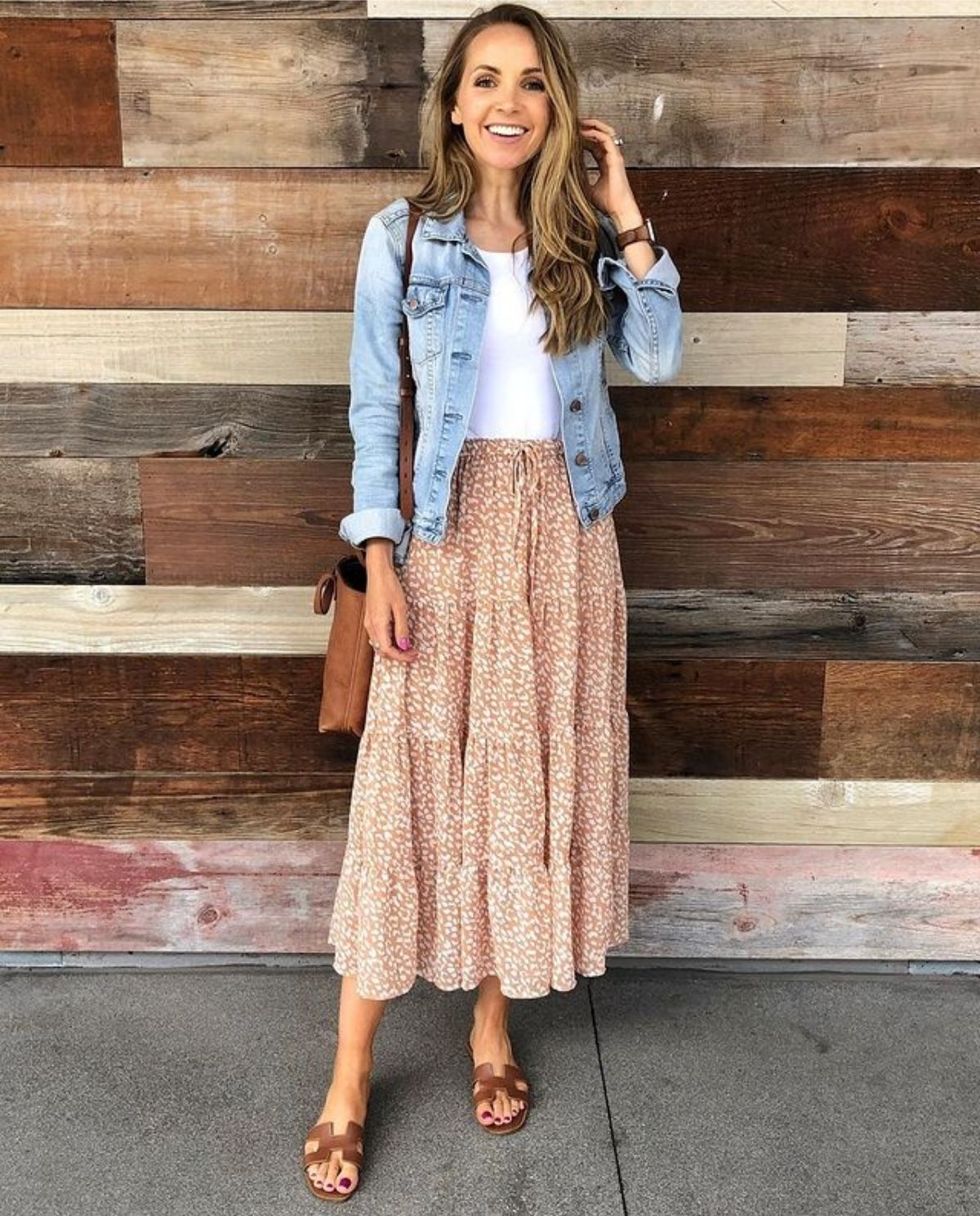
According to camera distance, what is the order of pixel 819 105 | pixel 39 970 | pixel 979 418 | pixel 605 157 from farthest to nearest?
pixel 39 970 < pixel 979 418 < pixel 819 105 < pixel 605 157

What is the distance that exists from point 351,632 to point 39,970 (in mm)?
1381

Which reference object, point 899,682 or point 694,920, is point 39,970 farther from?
point 899,682

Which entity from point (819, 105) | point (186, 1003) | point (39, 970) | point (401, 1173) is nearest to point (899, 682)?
point (819, 105)

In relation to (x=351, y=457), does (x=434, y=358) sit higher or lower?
higher

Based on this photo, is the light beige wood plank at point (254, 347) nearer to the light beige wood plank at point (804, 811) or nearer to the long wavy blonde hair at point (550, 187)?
the long wavy blonde hair at point (550, 187)

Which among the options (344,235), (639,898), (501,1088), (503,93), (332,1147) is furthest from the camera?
(639,898)

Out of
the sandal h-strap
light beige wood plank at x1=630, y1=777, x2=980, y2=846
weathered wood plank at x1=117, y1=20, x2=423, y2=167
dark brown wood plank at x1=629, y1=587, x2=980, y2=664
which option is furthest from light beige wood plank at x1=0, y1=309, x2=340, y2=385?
the sandal h-strap

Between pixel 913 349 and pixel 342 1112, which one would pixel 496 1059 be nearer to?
pixel 342 1112

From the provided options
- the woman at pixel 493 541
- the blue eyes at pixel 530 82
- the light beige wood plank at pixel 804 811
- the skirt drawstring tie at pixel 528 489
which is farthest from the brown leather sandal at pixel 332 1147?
the blue eyes at pixel 530 82

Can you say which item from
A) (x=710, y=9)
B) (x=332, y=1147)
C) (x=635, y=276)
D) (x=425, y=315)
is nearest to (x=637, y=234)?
(x=635, y=276)

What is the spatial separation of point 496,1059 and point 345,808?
0.68 m

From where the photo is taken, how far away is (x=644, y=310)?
2.06 m

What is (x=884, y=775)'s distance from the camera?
9.00ft

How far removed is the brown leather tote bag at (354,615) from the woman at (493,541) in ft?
0.07
